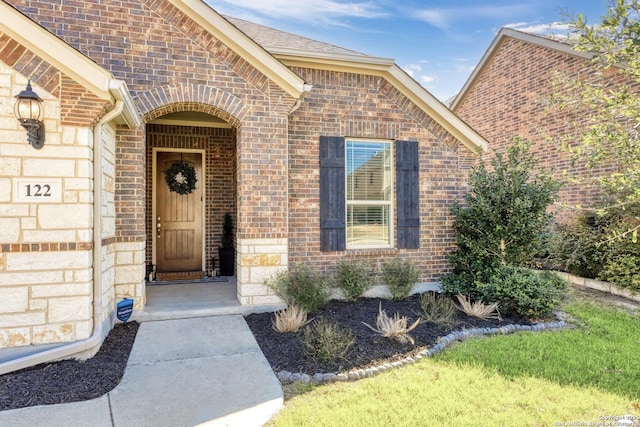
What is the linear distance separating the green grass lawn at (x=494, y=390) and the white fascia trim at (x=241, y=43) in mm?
4112

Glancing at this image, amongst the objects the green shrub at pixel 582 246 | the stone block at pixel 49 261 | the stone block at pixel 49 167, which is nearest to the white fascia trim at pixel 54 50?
the stone block at pixel 49 167

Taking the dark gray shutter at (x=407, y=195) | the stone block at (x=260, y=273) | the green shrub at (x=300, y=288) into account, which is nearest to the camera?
the green shrub at (x=300, y=288)

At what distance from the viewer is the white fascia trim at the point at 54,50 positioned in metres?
3.40

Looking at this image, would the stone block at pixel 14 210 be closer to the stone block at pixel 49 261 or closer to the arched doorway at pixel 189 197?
the stone block at pixel 49 261

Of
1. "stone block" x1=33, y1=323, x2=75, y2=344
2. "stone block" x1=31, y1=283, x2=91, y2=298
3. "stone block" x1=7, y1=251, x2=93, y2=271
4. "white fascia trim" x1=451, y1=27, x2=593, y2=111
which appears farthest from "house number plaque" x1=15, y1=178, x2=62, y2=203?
"white fascia trim" x1=451, y1=27, x2=593, y2=111

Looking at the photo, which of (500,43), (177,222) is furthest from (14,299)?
(500,43)

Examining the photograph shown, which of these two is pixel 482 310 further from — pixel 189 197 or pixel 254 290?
pixel 189 197

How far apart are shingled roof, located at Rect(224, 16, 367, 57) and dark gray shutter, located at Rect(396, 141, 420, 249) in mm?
1878

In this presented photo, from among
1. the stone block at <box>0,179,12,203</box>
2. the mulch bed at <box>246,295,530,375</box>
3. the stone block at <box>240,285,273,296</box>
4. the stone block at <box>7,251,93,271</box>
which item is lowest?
the mulch bed at <box>246,295,530,375</box>

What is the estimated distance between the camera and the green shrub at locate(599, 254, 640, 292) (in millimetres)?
6699

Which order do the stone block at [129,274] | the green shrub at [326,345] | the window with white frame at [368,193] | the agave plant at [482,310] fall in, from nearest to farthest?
1. the green shrub at [326,345]
2. the stone block at [129,274]
3. the agave plant at [482,310]
4. the window with white frame at [368,193]

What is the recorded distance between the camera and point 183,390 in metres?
3.14

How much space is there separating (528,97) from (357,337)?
879 centimetres

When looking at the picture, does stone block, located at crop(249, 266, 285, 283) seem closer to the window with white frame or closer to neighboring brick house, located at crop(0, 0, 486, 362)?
neighboring brick house, located at crop(0, 0, 486, 362)
